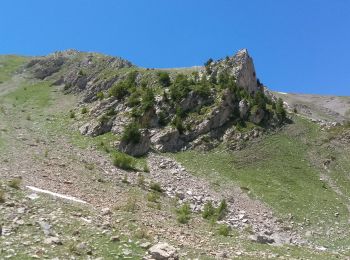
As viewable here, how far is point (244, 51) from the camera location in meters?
58.2

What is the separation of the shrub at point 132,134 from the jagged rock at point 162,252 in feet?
78.6

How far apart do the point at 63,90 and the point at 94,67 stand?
6.66 m

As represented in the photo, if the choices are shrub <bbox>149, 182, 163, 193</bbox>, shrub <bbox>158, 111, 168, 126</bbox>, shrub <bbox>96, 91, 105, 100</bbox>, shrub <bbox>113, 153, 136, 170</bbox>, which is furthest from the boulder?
shrub <bbox>96, 91, 105, 100</bbox>

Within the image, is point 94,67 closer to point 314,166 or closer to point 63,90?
point 63,90

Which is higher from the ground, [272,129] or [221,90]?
[221,90]

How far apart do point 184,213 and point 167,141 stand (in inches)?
679

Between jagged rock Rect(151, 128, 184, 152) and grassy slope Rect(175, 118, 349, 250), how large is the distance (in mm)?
→ 1578

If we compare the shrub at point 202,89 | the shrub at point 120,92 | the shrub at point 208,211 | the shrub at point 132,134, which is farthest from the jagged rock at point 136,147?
the shrub at point 208,211

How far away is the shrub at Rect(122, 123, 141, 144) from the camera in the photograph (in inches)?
1496

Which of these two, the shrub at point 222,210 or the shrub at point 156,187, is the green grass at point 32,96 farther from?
the shrub at point 222,210

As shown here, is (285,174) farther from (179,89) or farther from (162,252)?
(162,252)

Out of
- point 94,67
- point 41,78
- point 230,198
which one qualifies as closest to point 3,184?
point 230,198

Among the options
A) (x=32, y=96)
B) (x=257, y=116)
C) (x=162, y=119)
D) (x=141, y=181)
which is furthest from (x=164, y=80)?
(x=141, y=181)

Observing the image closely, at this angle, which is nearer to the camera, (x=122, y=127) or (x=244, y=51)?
(x=122, y=127)
